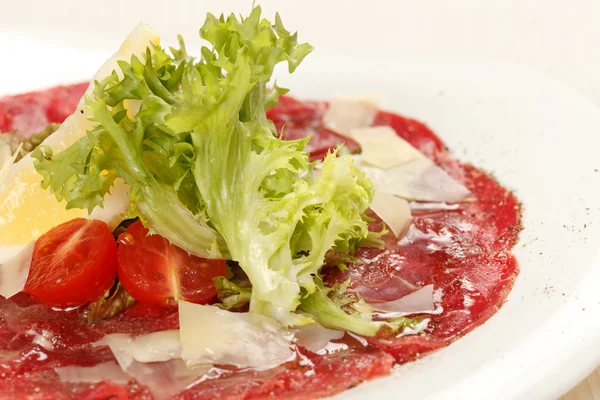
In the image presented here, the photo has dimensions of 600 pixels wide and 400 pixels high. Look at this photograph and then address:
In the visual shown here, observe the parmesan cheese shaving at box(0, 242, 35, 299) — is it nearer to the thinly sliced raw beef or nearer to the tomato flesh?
the tomato flesh

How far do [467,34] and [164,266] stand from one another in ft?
18.6

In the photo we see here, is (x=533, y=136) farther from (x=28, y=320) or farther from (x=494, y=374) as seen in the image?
(x=28, y=320)

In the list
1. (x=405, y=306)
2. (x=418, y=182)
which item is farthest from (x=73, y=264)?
(x=418, y=182)

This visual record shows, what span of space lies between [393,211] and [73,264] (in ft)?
5.94

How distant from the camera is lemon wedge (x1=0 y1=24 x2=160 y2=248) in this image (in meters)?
3.81

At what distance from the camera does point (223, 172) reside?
11.7 ft

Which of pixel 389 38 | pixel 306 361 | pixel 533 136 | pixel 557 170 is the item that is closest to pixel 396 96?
pixel 533 136

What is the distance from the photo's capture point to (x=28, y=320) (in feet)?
12.1

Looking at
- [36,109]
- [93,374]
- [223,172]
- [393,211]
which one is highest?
[223,172]

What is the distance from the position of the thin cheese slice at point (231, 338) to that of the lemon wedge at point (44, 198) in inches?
28.6

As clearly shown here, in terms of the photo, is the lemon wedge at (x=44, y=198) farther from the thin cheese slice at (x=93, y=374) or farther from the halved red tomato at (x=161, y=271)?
Answer: the thin cheese slice at (x=93, y=374)

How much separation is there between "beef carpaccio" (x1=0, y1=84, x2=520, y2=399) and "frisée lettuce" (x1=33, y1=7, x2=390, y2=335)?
239mm

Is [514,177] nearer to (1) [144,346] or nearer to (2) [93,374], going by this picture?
(1) [144,346]

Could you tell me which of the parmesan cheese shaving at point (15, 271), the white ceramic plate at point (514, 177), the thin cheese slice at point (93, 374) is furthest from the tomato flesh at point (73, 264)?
the white ceramic plate at point (514, 177)
